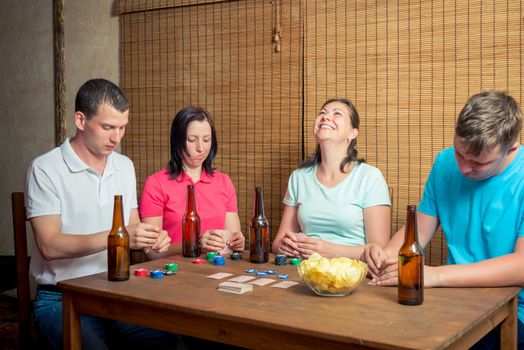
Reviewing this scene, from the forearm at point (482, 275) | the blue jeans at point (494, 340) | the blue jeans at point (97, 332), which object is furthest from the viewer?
the blue jeans at point (97, 332)

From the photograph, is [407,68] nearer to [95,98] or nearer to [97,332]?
[95,98]

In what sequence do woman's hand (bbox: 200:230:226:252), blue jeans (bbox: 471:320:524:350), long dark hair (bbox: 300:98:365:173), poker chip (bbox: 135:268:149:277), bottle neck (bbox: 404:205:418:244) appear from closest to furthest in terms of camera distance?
bottle neck (bbox: 404:205:418:244) → blue jeans (bbox: 471:320:524:350) → poker chip (bbox: 135:268:149:277) → woman's hand (bbox: 200:230:226:252) → long dark hair (bbox: 300:98:365:173)

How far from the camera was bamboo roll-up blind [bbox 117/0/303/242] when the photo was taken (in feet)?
11.7

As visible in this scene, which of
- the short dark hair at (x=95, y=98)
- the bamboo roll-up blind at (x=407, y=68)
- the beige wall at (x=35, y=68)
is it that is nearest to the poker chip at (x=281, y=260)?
the short dark hair at (x=95, y=98)

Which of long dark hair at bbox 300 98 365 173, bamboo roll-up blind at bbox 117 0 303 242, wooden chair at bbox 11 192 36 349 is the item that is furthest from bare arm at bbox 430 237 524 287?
bamboo roll-up blind at bbox 117 0 303 242

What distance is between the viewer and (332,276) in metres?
1.69

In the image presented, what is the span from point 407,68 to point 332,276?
70.7 inches

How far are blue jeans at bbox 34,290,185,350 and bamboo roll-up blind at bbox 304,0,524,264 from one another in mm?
1480

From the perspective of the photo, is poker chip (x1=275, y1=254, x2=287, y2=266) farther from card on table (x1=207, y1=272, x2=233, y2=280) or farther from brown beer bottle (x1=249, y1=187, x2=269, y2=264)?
card on table (x1=207, y1=272, x2=233, y2=280)

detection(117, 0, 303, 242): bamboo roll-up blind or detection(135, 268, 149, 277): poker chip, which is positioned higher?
detection(117, 0, 303, 242): bamboo roll-up blind

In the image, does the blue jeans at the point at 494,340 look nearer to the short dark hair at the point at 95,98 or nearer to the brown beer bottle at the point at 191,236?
the brown beer bottle at the point at 191,236

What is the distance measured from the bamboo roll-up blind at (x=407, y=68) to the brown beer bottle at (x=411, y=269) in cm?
160

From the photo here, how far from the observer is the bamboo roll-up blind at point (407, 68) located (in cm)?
299

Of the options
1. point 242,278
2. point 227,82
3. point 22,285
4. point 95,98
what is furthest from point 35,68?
point 242,278
